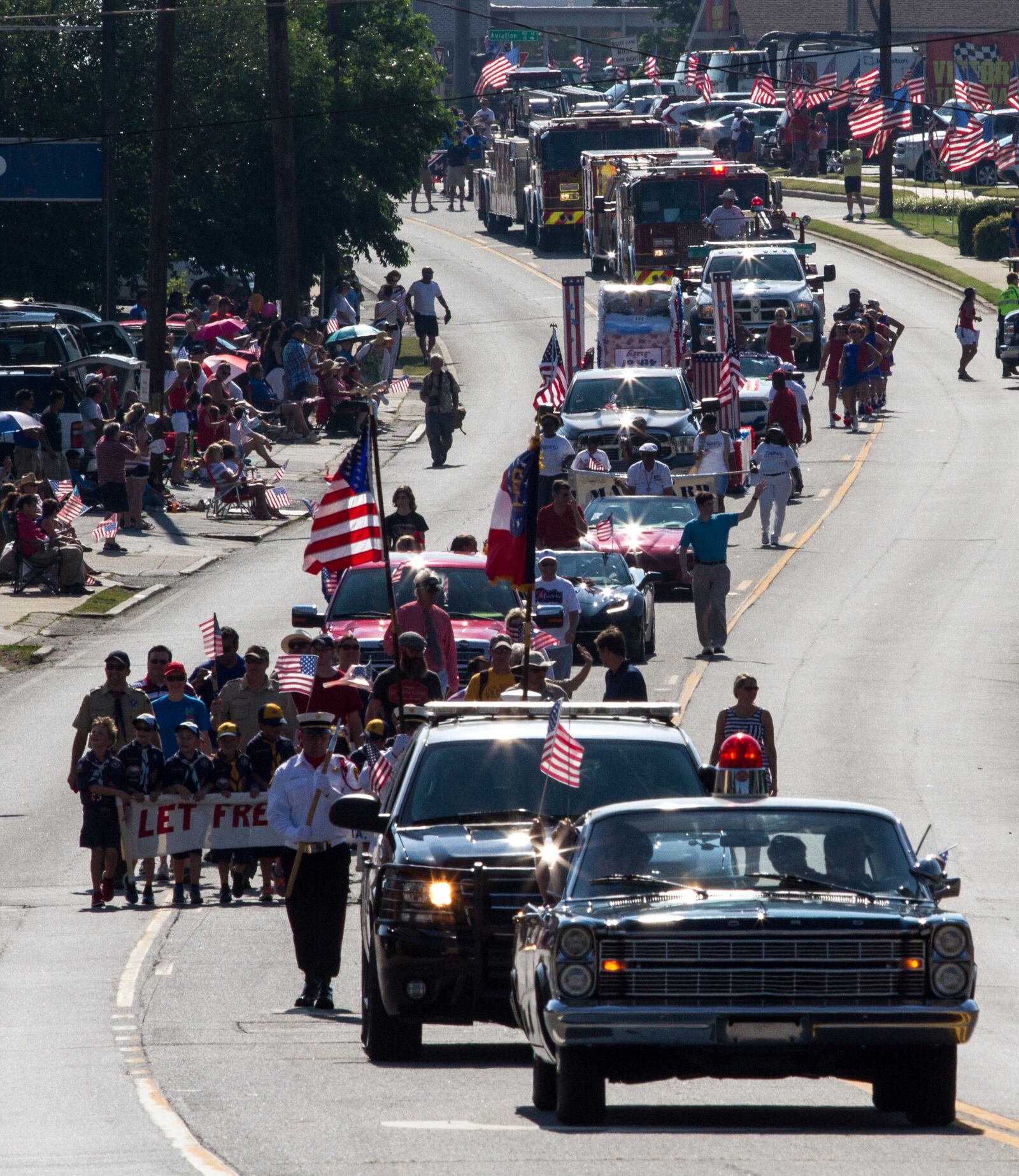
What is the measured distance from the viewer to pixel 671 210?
157 feet

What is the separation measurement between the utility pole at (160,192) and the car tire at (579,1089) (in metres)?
28.4

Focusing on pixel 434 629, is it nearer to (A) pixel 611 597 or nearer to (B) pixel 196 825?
(B) pixel 196 825

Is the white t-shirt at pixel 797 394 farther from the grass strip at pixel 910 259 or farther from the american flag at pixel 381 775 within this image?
the american flag at pixel 381 775

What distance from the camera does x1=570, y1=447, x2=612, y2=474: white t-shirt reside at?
30.4m

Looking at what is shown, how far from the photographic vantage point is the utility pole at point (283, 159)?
4288 cm

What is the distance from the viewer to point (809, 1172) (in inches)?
325

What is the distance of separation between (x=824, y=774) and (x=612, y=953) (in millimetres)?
10660

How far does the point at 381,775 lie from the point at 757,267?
102ft

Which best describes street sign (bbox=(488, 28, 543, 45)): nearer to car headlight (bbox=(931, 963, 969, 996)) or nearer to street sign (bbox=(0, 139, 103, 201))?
street sign (bbox=(0, 139, 103, 201))

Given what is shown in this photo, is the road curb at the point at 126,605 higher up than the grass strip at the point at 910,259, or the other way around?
the grass strip at the point at 910,259

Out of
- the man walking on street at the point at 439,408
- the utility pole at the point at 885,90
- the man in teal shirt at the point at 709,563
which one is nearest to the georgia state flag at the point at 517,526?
the man in teal shirt at the point at 709,563

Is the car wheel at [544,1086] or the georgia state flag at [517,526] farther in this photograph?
the georgia state flag at [517,526]

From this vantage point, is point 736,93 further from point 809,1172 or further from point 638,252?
point 809,1172

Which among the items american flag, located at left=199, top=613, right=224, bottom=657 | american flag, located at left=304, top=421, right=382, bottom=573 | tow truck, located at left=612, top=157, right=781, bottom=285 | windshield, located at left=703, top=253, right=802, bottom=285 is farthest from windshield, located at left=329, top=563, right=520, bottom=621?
tow truck, located at left=612, top=157, right=781, bottom=285
